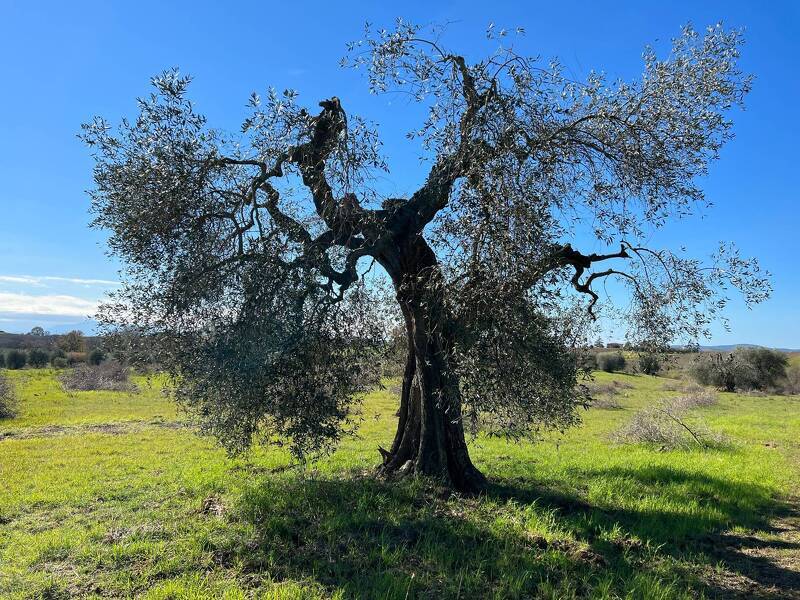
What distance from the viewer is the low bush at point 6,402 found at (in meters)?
30.3

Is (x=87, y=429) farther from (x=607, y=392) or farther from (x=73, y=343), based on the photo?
(x=73, y=343)

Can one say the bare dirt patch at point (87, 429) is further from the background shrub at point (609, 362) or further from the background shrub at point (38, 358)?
the background shrub at point (609, 362)

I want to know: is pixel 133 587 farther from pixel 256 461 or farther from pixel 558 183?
pixel 256 461

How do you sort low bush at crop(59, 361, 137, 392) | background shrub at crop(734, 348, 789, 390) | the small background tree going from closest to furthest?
1. low bush at crop(59, 361, 137, 392)
2. background shrub at crop(734, 348, 789, 390)
3. the small background tree

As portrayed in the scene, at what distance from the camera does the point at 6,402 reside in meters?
31.0

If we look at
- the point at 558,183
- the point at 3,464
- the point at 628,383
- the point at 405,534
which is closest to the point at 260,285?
the point at 405,534

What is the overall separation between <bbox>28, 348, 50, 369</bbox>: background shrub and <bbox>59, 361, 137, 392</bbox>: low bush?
17.9 m

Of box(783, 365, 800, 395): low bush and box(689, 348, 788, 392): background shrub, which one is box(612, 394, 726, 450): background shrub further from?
A: box(783, 365, 800, 395): low bush

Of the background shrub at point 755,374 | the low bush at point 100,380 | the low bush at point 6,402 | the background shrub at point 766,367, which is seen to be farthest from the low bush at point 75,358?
the background shrub at point 766,367

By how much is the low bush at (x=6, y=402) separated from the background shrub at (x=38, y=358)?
3545 cm

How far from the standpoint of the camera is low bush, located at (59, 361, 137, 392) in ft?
148

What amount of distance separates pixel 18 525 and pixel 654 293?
42.5ft

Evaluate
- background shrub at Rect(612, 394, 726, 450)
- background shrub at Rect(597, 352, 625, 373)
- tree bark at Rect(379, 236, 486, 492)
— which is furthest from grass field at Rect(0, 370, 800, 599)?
background shrub at Rect(597, 352, 625, 373)

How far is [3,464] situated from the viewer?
17.4m
